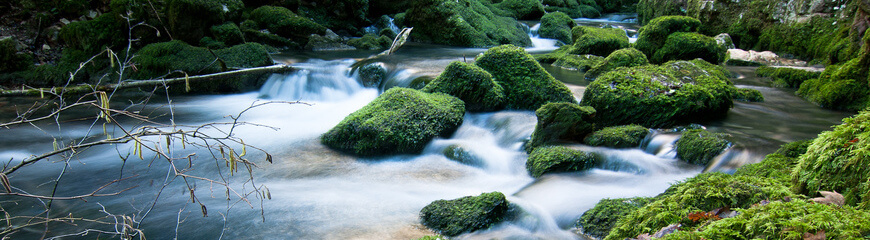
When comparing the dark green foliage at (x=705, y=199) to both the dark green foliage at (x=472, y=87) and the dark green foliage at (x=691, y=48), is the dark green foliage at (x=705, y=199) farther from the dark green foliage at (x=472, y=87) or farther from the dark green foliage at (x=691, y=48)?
the dark green foliage at (x=691, y=48)

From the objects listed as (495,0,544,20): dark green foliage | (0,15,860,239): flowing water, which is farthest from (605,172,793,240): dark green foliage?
(495,0,544,20): dark green foliage

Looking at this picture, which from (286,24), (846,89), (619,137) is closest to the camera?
(619,137)

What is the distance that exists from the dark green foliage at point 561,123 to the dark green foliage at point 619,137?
0.18 meters

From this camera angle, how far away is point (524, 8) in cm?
2355

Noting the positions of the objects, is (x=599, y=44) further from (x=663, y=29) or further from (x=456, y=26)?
(x=456, y=26)

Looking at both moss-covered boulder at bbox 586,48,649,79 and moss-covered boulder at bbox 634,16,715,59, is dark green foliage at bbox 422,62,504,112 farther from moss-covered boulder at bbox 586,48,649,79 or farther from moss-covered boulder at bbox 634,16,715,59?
moss-covered boulder at bbox 634,16,715,59

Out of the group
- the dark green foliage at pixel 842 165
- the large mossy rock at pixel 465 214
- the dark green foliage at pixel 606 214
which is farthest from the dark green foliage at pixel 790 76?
the dark green foliage at pixel 842 165

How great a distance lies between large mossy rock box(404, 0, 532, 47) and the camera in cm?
1656

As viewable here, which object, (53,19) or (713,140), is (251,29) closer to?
(53,19)

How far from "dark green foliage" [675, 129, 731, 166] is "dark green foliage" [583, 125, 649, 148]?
46cm

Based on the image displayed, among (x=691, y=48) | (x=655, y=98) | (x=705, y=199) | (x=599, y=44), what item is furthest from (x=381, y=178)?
(x=599, y=44)

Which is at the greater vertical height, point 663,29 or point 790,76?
point 663,29

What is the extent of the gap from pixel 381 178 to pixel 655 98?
3845 millimetres

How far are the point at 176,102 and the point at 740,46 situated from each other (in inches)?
584
